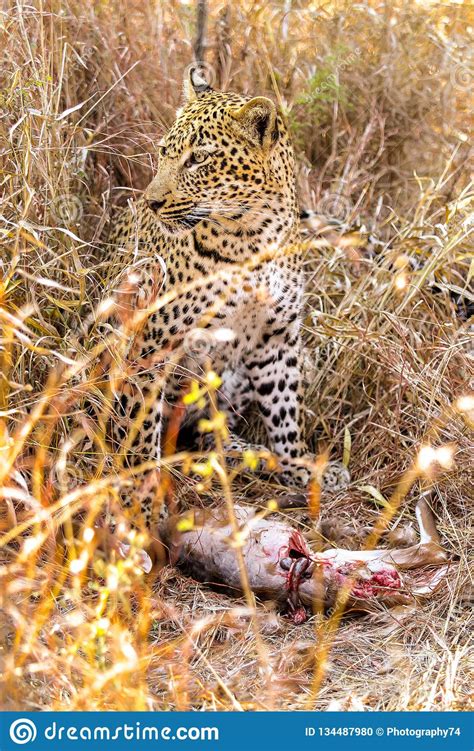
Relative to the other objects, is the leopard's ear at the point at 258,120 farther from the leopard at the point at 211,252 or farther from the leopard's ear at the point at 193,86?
the leopard's ear at the point at 193,86

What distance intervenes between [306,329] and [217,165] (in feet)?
3.63

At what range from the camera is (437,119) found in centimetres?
640

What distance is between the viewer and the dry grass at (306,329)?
10.1 feet

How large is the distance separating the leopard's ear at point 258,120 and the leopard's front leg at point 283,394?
95 cm

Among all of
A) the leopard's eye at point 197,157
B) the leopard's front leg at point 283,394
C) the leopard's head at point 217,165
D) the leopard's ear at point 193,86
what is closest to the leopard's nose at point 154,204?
the leopard's head at point 217,165

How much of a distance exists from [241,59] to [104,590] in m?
4.35

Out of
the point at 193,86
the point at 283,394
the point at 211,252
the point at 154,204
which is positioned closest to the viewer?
the point at 154,204

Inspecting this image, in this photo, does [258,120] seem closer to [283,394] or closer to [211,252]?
[211,252]

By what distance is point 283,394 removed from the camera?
15.6ft

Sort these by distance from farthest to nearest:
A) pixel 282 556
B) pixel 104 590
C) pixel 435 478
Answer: pixel 435 478, pixel 282 556, pixel 104 590

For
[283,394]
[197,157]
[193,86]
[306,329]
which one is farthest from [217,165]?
[283,394]

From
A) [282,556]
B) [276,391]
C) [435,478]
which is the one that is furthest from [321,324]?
[282,556]

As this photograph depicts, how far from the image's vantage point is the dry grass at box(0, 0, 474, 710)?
3.08 metres

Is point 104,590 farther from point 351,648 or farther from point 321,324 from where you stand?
point 321,324
